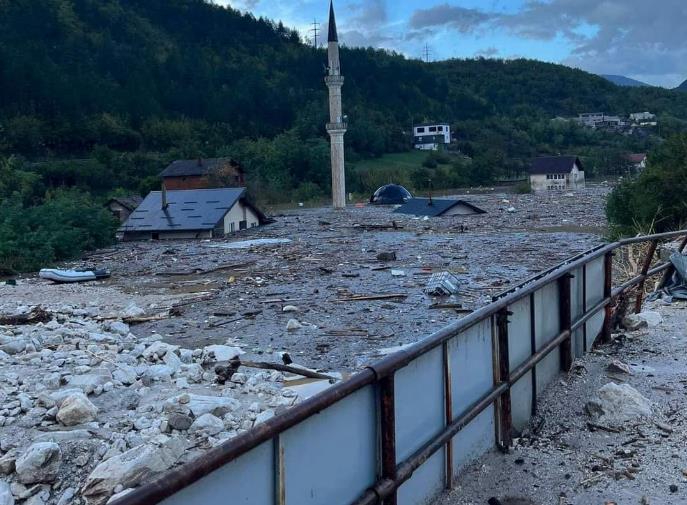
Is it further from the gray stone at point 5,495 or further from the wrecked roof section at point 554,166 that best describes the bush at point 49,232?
the wrecked roof section at point 554,166

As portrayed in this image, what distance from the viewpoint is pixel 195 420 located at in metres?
6.54

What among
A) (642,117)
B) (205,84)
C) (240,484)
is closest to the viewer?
(240,484)

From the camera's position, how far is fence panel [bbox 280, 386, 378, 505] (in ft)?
8.83

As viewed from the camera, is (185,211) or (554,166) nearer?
(185,211)

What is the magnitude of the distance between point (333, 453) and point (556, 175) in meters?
61.2

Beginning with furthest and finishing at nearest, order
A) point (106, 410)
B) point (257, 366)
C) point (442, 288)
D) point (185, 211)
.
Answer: point (185, 211), point (442, 288), point (257, 366), point (106, 410)

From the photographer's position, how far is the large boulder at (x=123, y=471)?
16.7 ft

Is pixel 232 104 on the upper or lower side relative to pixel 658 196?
upper

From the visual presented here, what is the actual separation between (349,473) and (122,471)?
8.79 feet

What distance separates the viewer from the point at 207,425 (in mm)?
6465

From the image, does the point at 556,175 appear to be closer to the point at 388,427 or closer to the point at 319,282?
the point at 319,282

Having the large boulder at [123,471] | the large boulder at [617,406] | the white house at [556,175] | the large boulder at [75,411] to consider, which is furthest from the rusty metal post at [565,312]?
the white house at [556,175]

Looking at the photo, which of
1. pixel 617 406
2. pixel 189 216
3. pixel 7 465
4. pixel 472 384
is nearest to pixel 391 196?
pixel 189 216

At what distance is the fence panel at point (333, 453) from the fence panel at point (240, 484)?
8cm
